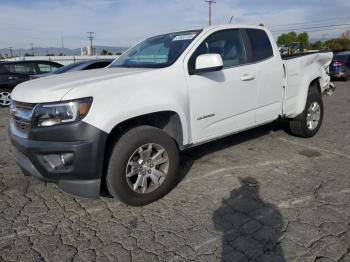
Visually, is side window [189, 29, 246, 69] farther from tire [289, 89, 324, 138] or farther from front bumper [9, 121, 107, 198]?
tire [289, 89, 324, 138]

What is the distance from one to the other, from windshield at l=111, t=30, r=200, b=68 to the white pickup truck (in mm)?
20

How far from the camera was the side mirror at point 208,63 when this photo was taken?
3.49 meters

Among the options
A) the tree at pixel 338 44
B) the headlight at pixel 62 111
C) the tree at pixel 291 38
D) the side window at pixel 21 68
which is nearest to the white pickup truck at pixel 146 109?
the headlight at pixel 62 111

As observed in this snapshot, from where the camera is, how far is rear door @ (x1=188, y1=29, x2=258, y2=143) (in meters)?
3.72

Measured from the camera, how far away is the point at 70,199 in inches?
143

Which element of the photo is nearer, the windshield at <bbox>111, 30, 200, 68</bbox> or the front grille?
the front grille

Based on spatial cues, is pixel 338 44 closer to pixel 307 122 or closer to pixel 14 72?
pixel 14 72

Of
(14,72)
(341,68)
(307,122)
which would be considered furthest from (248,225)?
(341,68)

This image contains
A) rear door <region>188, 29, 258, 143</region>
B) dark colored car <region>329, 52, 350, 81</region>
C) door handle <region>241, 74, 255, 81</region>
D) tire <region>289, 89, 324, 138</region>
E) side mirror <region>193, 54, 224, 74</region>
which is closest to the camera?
side mirror <region>193, 54, 224, 74</region>

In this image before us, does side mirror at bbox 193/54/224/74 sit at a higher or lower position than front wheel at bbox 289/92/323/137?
higher

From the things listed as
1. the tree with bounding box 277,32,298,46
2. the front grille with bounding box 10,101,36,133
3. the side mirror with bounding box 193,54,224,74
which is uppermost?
the tree with bounding box 277,32,298,46

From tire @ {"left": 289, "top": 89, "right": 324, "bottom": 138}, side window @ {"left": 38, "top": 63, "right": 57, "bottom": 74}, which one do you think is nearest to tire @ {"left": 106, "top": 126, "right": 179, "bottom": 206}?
tire @ {"left": 289, "top": 89, "right": 324, "bottom": 138}

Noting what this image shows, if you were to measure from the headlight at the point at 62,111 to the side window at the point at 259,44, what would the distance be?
2.53 meters

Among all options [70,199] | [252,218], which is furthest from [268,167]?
[70,199]
